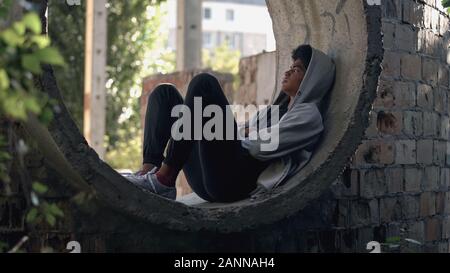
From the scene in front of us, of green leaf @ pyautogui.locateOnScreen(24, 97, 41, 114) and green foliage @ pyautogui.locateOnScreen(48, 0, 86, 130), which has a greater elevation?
green foliage @ pyautogui.locateOnScreen(48, 0, 86, 130)

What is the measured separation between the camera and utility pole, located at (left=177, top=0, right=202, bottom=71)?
10.7 m

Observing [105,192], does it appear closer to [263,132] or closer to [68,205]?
[68,205]

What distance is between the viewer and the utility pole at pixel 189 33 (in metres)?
10.7

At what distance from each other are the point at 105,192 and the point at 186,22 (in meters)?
7.03

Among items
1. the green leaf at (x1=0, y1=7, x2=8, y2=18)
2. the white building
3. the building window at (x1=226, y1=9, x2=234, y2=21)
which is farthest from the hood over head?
the building window at (x1=226, y1=9, x2=234, y2=21)

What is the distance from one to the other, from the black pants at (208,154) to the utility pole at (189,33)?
19.9ft

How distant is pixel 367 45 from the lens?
4.47 metres

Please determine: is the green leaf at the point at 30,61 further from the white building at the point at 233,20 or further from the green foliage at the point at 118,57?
the white building at the point at 233,20

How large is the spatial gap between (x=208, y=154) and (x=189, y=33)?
6267mm

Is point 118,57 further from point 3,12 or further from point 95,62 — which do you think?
point 3,12

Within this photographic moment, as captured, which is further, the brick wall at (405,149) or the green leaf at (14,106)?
the brick wall at (405,149)

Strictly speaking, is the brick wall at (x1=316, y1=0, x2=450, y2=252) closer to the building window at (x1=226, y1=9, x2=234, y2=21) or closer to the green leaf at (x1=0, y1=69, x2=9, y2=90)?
the green leaf at (x1=0, y1=69, x2=9, y2=90)

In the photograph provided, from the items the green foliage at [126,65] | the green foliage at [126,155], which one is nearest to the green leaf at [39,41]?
the green foliage at [126,155]

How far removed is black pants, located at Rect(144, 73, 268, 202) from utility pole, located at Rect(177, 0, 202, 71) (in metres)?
6.07
